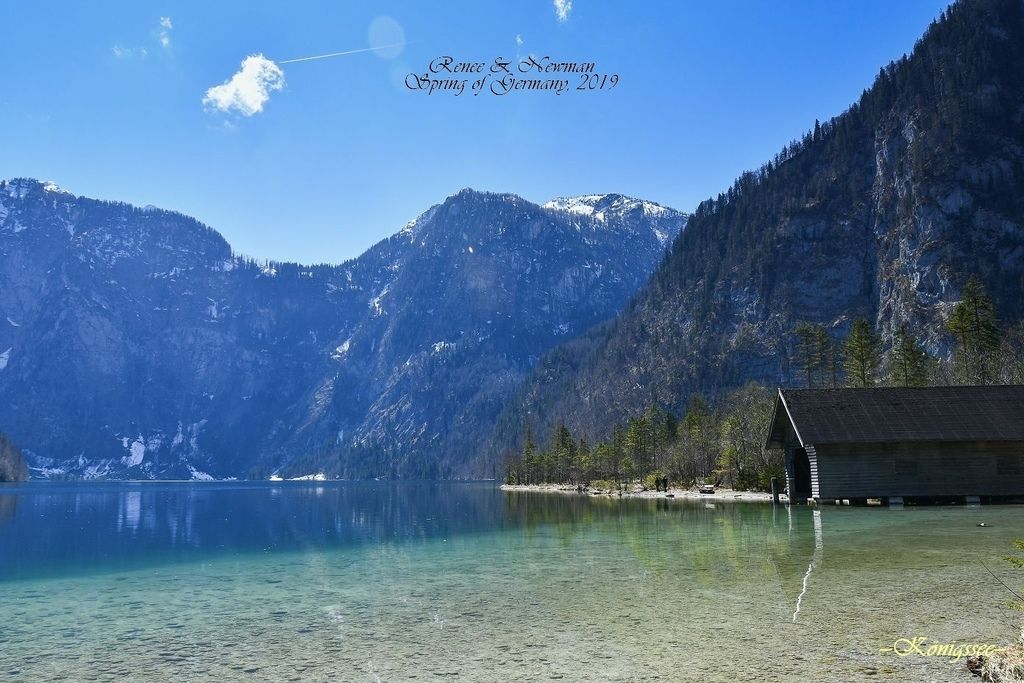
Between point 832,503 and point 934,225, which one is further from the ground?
point 934,225

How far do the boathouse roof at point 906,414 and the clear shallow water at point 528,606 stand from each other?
44.6ft

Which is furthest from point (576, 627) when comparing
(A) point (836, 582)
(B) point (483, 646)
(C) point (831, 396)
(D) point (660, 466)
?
(D) point (660, 466)

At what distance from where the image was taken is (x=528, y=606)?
1590 cm

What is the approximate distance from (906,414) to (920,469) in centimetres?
375

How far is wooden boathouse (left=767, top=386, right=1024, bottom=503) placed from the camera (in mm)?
46875

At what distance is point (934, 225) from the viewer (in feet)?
473

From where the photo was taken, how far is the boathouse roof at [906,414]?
4666 cm

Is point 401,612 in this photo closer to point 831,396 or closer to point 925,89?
point 831,396

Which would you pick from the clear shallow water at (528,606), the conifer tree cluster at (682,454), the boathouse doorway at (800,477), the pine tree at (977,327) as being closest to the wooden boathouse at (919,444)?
the boathouse doorway at (800,477)

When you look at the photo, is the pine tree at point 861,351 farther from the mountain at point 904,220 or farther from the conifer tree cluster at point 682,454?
the mountain at point 904,220

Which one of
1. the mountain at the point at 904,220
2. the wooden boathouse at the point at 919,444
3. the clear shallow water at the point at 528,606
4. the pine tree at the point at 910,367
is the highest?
the mountain at the point at 904,220

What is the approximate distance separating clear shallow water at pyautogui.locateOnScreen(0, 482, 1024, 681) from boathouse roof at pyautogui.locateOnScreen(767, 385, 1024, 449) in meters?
13.6

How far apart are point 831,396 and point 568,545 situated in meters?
29.3

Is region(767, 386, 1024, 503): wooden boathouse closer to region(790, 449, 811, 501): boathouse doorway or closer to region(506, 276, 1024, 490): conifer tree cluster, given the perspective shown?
region(790, 449, 811, 501): boathouse doorway
